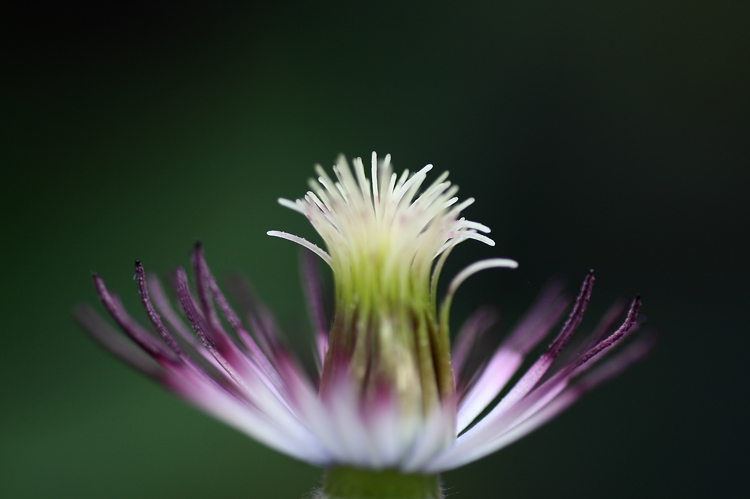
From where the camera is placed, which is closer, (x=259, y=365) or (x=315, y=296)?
(x=259, y=365)

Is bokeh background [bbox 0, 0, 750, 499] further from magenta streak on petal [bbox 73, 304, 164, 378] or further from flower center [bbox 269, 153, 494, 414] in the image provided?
magenta streak on petal [bbox 73, 304, 164, 378]

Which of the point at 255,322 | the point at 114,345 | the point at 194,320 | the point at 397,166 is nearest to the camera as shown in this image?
the point at 114,345

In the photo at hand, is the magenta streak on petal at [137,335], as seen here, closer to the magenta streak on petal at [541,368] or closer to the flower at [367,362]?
the flower at [367,362]

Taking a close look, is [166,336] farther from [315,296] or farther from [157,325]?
[315,296]

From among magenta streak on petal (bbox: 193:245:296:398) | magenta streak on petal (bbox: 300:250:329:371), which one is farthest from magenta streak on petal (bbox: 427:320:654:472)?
magenta streak on petal (bbox: 300:250:329:371)

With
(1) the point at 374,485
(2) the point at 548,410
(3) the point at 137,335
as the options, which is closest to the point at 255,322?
(3) the point at 137,335

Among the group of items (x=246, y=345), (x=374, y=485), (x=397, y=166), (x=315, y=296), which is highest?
(x=397, y=166)

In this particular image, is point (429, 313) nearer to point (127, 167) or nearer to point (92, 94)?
point (127, 167)
